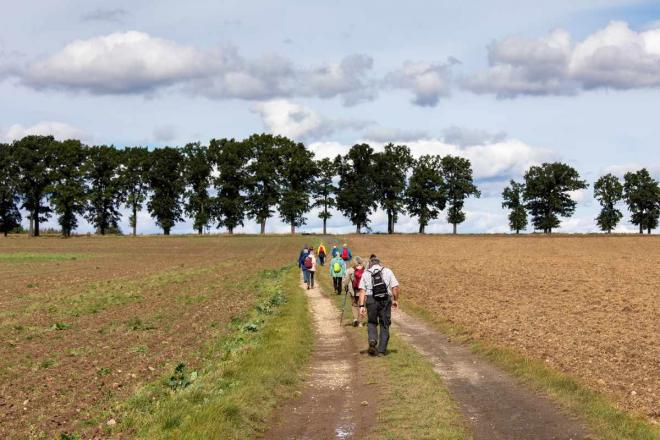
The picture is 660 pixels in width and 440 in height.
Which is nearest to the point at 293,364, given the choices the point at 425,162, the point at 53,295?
the point at 53,295

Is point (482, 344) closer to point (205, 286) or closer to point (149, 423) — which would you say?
point (149, 423)

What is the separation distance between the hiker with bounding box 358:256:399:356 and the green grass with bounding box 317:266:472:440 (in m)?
0.47

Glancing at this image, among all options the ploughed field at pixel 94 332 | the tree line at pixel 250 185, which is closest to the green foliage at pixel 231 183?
the tree line at pixel 250 185

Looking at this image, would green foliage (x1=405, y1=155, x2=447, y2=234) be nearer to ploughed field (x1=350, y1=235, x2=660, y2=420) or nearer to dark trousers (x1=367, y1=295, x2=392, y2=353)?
ploughed field (x1=350, y1=235, x2=660, y2=420)

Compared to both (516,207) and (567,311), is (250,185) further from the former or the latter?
(567,311)

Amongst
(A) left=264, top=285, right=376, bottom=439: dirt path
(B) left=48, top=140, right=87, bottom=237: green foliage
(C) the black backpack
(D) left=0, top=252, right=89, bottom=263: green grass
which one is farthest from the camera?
(B) left=48, top=140, right=87, bottom=237: green foliage

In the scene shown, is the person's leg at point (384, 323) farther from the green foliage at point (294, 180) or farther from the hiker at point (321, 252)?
the green foliage at point (294, 180)

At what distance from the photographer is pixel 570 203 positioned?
12875 centimetres

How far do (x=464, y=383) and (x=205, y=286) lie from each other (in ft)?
84.5

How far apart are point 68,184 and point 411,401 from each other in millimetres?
108095

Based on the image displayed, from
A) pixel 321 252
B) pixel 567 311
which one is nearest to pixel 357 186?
pixel 321 252

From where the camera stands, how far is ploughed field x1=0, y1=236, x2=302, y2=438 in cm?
1292

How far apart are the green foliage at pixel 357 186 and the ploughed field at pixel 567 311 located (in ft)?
229

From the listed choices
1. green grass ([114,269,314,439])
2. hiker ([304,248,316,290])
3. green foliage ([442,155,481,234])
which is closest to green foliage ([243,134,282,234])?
green foliage ([442,155,481,234])
